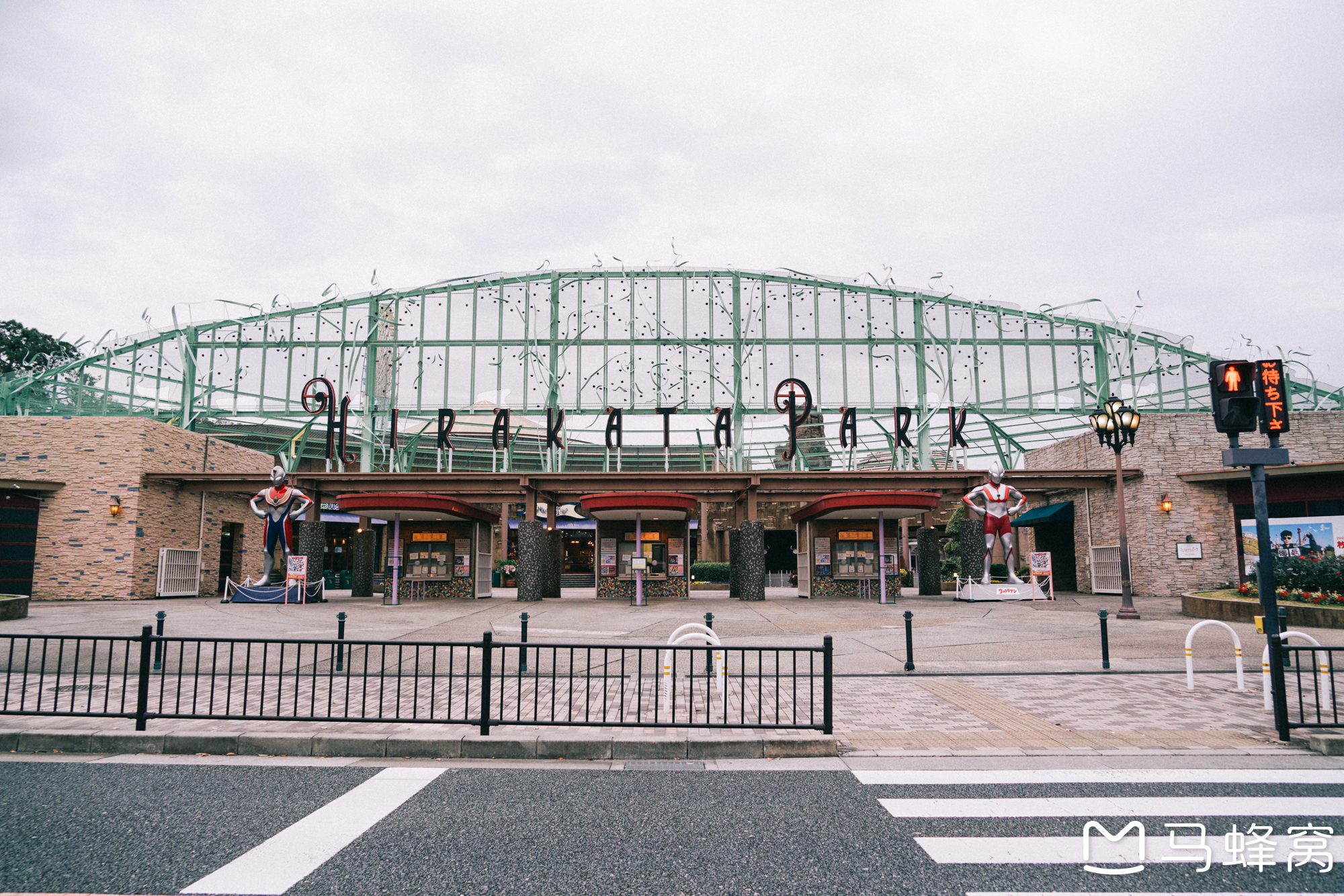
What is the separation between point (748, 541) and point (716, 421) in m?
6.65

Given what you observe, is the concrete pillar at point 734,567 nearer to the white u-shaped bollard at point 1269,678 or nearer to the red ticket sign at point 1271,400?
the white u-shaped bollard at point 1269,678

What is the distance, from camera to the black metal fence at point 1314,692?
7.59m

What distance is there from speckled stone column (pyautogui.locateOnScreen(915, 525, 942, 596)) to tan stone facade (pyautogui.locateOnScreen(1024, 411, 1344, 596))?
6.60 meters

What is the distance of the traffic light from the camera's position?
806cm

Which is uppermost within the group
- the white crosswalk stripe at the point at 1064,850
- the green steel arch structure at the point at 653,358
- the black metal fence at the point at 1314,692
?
the green steel arch structure at the point at 653,358

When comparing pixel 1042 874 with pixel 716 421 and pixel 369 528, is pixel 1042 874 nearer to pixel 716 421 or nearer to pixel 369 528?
pixel 716 421

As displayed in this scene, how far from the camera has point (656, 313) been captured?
39062mm

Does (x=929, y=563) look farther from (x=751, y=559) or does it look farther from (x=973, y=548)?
(x=751, y=559)

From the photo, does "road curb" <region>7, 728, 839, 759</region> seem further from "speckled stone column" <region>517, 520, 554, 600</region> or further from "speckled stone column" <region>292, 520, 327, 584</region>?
"speckled stone column" <region>292, 520, 327, 584</region>

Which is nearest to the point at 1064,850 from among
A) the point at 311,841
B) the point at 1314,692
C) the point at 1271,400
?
the point at 311,841

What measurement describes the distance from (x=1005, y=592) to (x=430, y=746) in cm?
Answer: 2469

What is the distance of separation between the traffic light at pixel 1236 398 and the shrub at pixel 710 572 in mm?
36494

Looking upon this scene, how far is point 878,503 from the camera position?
26.7 meters

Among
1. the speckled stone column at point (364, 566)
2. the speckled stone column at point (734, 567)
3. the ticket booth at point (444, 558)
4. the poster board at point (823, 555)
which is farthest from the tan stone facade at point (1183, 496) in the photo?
the speckled stone column at point (364, 566)
